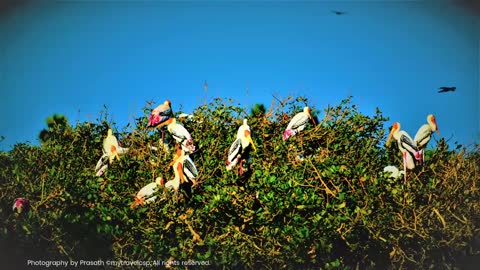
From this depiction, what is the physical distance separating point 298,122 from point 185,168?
3.51 ft

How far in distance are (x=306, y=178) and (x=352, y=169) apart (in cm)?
38

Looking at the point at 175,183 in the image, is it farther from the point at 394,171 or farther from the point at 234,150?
the point at 394,171

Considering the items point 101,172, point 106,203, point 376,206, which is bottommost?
point 376,206

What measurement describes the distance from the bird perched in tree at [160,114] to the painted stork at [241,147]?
0.63m

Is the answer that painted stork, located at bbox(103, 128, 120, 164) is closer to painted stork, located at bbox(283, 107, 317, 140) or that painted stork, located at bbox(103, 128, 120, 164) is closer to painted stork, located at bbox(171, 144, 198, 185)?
painted stork, located at bbox(171, 144, 198, 185)

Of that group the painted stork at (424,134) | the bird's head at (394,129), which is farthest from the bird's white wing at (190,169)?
the painted stork at (424,134)

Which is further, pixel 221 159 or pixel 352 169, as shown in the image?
pixel 221 159

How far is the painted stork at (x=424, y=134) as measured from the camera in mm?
5613

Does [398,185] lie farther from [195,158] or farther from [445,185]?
[195,158]

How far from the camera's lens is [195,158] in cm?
573

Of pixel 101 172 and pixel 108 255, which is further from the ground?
pixel 101 172

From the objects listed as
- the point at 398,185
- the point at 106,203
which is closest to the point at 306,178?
the point at 398,185

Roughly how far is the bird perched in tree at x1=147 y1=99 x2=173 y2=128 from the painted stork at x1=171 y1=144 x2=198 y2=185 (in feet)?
1.27

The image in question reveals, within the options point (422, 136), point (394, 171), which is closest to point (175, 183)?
point (394, 171)
